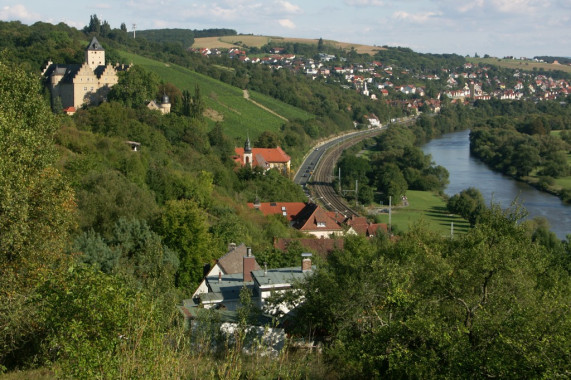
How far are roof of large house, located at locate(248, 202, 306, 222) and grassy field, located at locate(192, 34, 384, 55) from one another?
120976 millimetres

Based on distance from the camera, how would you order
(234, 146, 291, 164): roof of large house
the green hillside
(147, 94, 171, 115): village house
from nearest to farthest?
(147, 94, 171, 115): village house < (234, 146, 291, 164): roof of large house < the green hillside

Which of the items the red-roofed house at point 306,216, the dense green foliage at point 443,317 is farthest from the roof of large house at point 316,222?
the dense green foliage at point 443,317

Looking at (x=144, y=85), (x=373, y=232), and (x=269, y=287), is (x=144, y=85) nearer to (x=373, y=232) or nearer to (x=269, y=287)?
(x=373, y=232)

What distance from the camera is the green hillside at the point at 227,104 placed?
2039 inches

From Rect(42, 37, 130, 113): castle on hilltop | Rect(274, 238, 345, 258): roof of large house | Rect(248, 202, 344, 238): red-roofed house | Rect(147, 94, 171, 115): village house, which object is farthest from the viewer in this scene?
Rect(42, 37, 130, 113): castle on hilltop

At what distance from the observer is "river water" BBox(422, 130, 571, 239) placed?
36844 mm

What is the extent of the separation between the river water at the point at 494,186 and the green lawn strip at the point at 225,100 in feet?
53.9

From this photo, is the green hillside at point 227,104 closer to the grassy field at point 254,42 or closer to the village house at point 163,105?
the village house at point 163,105

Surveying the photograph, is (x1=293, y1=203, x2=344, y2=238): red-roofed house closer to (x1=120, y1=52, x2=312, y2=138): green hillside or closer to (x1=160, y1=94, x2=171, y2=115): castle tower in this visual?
(x1=160, y1=94, x2=171, y2=115): castle tower

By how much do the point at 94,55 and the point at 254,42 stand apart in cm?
12952

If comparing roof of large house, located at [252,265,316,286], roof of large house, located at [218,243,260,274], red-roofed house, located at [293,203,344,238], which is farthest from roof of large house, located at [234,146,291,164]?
roof of large house, located at [252,265,316,286]

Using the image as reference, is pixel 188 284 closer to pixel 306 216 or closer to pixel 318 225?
pixel 318 225

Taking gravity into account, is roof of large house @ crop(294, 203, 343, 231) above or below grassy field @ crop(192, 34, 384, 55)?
below

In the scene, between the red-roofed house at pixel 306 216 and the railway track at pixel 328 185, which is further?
the railway track at pixel 328 185
